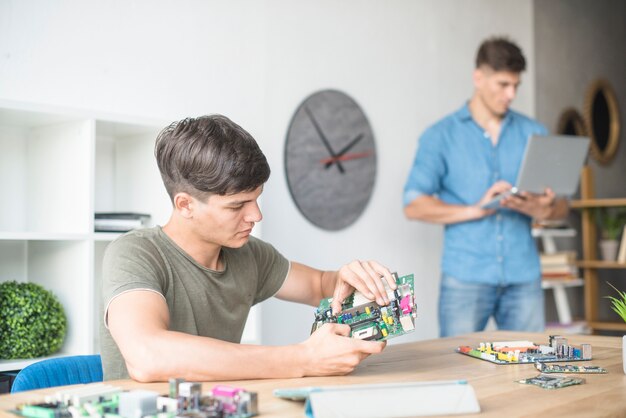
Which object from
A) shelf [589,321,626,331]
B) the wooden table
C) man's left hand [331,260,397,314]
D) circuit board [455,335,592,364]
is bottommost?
shelf [589,321,626,331]

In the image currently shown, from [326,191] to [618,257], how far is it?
255cm

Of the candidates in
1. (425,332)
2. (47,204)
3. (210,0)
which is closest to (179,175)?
(47,204)

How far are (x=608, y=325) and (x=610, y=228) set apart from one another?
697 mm

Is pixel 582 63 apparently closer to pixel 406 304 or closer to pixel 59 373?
pixel 406 304

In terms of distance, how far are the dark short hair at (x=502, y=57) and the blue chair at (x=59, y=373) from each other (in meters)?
2.19

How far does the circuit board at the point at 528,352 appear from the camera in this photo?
5.21 ft

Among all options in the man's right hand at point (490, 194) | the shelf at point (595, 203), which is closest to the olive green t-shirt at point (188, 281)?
the man's right hand at point (490, 194)

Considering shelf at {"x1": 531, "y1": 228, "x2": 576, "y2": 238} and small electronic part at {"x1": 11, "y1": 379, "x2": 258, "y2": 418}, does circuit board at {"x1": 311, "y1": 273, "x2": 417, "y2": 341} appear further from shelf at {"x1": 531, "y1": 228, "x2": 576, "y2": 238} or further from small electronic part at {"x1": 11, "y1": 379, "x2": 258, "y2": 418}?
shelf at {"x1": 531, "y1": 228, "x2": 576, "y2": 238}

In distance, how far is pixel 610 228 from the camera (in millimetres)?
5086

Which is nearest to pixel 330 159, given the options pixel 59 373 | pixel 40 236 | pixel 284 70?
pixel 284 70

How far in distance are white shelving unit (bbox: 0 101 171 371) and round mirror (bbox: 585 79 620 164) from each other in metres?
3.88

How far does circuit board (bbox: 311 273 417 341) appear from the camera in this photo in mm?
1461

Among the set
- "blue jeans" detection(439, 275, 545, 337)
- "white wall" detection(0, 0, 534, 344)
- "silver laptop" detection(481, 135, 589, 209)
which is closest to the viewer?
"white wall" detection(0, 0, 534, 344)

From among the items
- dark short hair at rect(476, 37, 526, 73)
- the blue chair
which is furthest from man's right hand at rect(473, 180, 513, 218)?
the blue chair
